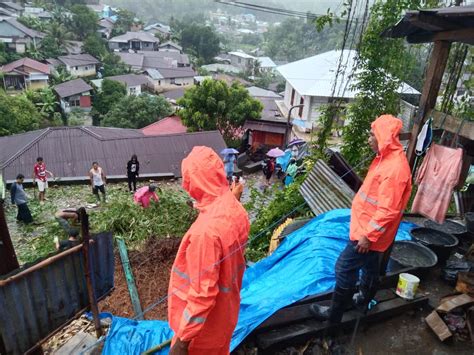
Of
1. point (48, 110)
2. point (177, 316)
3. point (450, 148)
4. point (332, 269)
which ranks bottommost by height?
point (48, 110)

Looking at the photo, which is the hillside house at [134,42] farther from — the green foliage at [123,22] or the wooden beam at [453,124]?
the wooden beam at [453,124]

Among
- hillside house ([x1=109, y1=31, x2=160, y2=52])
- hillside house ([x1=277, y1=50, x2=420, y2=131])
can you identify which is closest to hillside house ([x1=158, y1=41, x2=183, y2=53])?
Result: hillside house ([x1=109, y1=31, x2=160, y2=52])

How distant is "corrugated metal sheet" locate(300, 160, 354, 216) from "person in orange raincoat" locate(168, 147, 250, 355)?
3826 mm

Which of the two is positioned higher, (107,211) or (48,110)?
(107,211)

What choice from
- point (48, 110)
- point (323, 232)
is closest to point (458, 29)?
point (323, 232)

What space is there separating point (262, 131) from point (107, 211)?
12269 millimetres

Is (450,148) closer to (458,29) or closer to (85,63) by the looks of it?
(458,29)

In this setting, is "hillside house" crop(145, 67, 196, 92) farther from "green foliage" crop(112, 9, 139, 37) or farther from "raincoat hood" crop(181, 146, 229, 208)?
"raincoat hood" crop(181, 146, 229, 208)

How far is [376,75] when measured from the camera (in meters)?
7.48

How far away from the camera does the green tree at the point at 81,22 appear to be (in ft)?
174

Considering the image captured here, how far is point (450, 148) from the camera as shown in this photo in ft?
13.2

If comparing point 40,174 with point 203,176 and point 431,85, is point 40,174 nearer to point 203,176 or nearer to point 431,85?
point 203,176

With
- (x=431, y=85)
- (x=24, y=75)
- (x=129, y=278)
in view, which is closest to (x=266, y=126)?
(x=129, y=278)

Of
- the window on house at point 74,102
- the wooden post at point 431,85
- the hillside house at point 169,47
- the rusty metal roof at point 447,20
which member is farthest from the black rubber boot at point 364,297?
the hillside house at point 169,47
